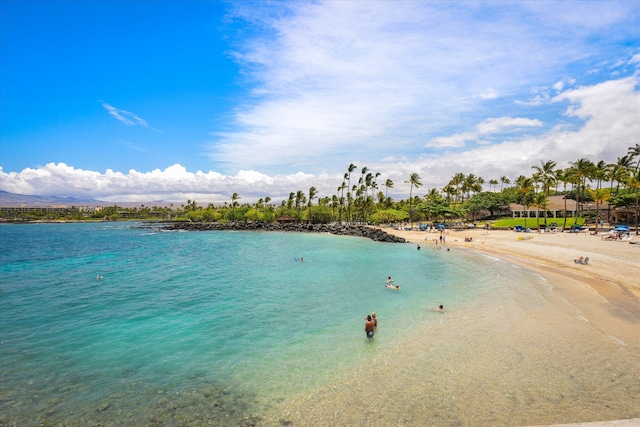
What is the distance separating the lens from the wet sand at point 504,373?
33.7 feet

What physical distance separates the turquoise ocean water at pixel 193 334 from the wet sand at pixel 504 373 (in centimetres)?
138

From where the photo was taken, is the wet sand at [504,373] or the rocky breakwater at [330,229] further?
the rocky breakwater at [330,229]

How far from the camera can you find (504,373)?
42.0ft

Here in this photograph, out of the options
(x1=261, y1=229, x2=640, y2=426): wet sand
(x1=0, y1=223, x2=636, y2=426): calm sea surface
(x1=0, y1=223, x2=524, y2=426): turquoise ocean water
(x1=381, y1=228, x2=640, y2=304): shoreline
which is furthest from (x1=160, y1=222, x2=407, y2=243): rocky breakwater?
(x1=261, y1=229, x2=640, y2=426): wet sand

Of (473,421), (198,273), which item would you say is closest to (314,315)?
(473,421)

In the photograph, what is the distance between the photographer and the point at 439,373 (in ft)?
42.5

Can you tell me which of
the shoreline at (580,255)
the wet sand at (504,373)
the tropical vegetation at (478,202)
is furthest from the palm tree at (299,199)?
the wet sand at (504,373)

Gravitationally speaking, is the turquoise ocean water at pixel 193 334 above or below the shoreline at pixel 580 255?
below

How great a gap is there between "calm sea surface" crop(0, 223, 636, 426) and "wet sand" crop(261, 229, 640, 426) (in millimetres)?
1213

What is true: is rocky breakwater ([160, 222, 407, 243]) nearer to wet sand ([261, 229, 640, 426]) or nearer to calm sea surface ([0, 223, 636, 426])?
calm sea surface ([0, 223, 636, 426])

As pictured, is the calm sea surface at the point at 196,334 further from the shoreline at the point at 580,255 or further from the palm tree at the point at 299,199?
the palm tree at the point at 299,199

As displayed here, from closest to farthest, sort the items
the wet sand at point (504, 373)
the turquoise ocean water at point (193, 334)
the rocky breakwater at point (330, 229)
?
the wet sand at point (504, 373) < the turquoise ocean water at point (193, 334) < the rocky breakwater at point (330, 229)

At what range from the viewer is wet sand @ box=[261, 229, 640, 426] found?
33.7 feet

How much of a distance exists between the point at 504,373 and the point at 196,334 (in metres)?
14.6
